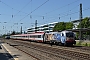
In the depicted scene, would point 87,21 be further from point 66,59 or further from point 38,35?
point 66,59

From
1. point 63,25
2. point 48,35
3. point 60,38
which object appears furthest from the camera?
point 63,25

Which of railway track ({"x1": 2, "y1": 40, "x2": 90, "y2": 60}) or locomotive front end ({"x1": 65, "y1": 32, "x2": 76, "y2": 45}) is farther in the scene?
locomotive front end ({"x1": 65, "y1": 32, "x2": 76, "y2": 45})

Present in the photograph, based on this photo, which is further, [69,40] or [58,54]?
[69,40]

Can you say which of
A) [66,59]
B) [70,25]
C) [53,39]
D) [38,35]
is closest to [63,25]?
[70,25]

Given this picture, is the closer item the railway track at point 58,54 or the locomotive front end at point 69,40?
the railway track at point 58,54

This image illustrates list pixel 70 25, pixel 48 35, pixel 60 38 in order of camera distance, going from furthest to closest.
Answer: pixel 70 25 < pixel 48 35 < pixel 60 38

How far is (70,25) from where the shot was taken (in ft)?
419

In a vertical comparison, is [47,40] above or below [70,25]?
below

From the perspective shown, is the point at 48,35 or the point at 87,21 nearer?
the point at 48,35

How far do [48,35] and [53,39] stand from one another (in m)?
5.06

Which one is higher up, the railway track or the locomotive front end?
the locomotive front end

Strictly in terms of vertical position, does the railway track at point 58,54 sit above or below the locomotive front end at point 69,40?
below

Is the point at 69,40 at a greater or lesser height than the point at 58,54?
greater

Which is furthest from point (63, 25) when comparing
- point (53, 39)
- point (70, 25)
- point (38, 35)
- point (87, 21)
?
point (53, 39)
